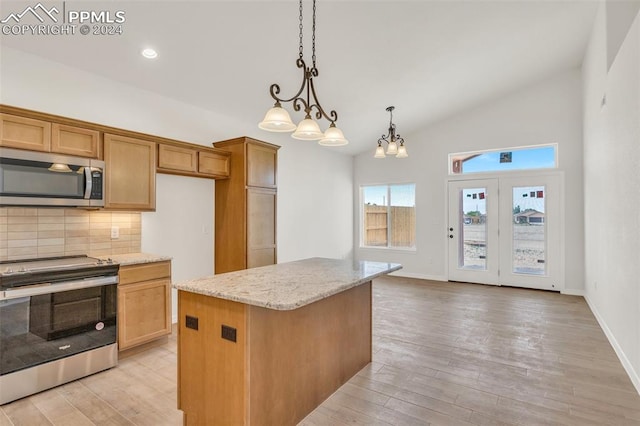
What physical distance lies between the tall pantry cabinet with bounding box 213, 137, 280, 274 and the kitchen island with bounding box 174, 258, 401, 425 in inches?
67.6

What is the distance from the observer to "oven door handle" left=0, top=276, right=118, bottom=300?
7.65ft

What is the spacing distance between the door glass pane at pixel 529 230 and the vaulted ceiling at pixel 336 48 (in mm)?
1989

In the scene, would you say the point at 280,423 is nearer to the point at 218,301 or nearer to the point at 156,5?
the point at 218,301

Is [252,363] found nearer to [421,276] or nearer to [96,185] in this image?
[96,185]

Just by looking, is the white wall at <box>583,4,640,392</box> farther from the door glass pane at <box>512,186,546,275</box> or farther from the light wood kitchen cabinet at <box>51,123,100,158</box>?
the light wood kitchen cabinet at <box>51,123,100,158</box>

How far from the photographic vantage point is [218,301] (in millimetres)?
1921

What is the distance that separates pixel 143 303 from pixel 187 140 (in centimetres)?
203

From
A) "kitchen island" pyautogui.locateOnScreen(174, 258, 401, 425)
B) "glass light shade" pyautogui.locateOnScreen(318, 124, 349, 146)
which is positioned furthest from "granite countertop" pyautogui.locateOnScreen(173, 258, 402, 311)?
"glass light shade" pyautogui.locateOnScreen(318, 124, 349, 146)

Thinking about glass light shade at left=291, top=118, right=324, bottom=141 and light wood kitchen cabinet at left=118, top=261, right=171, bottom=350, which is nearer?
glass light shade at left=291, top=118, right=324, bottom=141

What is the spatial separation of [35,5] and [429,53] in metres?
3.84

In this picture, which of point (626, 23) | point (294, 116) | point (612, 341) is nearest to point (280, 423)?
point (612, 341)

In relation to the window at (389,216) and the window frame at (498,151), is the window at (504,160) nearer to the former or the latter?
the window frame at (498,151)

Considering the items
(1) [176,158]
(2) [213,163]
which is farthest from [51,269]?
(2) [213,163]

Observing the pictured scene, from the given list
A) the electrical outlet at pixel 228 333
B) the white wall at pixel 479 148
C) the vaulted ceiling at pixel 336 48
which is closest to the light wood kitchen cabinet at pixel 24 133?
the vaulted ceiling at pixel 336 48
